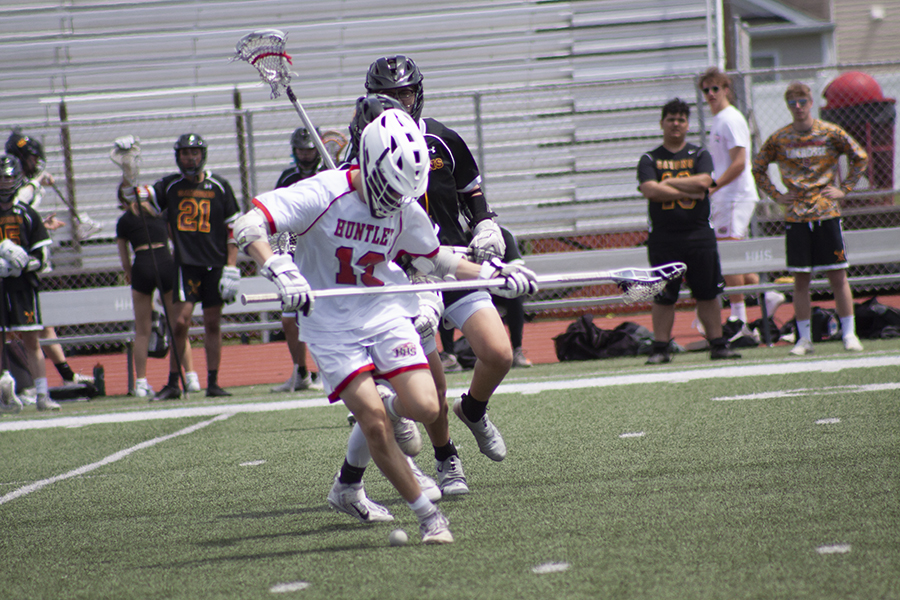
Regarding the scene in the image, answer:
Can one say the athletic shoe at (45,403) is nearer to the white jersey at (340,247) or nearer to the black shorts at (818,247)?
the white jersey at (340,247)

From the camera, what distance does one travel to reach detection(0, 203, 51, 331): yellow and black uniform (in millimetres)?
8234

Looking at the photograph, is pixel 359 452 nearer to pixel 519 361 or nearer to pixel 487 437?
pixel 487 437

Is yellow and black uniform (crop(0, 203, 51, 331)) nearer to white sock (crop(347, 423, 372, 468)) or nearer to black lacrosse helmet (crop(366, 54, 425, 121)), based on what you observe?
black lacrosse helmet (crop(366, 54, 425, 121))

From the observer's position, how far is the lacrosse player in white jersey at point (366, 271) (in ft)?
10.9

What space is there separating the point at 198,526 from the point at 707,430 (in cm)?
265

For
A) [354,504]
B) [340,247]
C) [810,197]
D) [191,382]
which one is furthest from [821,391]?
[191,382]

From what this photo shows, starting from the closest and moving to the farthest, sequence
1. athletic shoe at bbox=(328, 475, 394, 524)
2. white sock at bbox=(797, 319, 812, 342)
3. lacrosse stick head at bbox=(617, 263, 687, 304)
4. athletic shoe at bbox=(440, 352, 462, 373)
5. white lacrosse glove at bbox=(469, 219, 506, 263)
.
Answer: athletic shoe at bbox=(328, 475, 394, 524) < lacrosse stick head at bbox=(617, 263, 687, 304) < white lacrosse glove at bbox=(469, 219, 506, 263) < white sock at bbox=(797, 319, 812, 342) < athletic shoe at bbox=(440, 352, 462, 373)

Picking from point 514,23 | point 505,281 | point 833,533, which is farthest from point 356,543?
point 514,23

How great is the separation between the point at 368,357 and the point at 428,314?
731mm

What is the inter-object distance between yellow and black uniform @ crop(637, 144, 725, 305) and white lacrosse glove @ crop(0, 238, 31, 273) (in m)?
5.17

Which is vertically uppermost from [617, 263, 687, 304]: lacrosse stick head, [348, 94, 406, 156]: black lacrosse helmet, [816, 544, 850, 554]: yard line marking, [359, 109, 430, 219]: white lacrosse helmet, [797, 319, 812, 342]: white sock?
[348, 94, 406, 156]: black lacrosse helmet

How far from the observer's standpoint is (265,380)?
9.77 meters

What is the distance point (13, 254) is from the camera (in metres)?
7.97

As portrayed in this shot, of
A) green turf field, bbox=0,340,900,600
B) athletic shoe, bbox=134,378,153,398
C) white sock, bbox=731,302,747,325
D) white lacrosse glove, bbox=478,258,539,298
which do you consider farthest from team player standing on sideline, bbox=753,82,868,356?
athletic shoe, bbox=134,378,153,398
